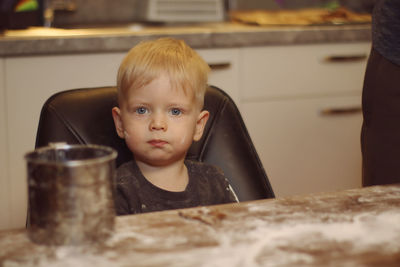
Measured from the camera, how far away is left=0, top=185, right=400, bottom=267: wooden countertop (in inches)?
30.1

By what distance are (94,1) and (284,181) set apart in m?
1.25

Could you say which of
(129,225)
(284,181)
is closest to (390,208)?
(129,225)

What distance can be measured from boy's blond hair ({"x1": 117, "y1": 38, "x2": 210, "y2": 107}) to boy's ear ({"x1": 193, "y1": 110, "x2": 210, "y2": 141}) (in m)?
0.08

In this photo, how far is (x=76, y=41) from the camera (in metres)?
2.23

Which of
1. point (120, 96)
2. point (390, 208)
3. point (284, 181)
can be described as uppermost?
point (120, 96)

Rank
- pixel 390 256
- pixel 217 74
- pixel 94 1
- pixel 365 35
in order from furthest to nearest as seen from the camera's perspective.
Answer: pixel 94 1 → pixel 365 35 → pixel 217 74 → pixel 390 256

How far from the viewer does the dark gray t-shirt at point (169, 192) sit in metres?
1.33

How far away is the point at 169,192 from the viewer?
137 cm

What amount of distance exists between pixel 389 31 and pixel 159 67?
0.76 meters

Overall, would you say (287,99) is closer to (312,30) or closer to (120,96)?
(312,30)

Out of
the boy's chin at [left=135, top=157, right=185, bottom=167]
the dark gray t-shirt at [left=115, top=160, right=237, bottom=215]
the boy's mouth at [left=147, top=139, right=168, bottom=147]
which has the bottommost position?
the dark gray t-shirt at [left=115, top=160, right=237, bottom=215]

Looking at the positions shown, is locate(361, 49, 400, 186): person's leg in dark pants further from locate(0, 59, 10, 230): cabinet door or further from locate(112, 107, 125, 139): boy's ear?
locate(0, 59, 10, 230): cabinet door

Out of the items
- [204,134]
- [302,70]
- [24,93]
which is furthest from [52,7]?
[204,134]

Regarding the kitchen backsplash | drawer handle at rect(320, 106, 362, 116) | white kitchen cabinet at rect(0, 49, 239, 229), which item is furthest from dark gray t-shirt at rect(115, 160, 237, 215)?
the kitchen backsplash
